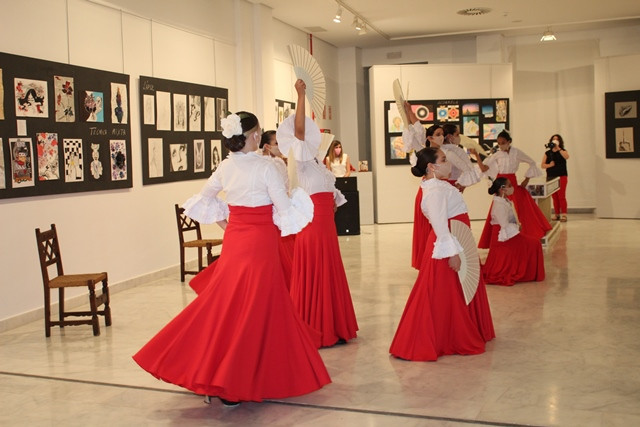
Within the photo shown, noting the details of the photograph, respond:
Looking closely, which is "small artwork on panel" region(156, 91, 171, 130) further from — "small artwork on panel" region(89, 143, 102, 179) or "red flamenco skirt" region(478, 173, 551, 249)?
"red flamenco skirt" region(478, 173, 551, 249)

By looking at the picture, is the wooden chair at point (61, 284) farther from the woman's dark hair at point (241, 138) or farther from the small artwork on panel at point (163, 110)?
the small artwork on panel at point (163, 110)

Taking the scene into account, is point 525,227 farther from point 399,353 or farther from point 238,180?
point 238,180

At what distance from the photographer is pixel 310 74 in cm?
564

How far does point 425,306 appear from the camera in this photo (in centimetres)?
534

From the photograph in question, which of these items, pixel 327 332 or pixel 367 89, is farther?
pixel 367 89

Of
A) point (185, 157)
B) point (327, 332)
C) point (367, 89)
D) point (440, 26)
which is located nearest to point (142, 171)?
point (185, 157)

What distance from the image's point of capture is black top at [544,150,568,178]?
49.2 feet

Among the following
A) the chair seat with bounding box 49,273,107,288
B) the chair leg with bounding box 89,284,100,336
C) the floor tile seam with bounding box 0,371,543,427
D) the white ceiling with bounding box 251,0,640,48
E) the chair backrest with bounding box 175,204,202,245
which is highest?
the white ceiling with bounding box 251,0,640,48

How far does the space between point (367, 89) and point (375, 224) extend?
4299 mm

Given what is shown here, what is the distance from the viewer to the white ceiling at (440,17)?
1265 cm

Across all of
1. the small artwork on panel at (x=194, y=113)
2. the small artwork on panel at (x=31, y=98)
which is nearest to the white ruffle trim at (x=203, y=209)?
the small artwork on panel at (x=31, y=98)

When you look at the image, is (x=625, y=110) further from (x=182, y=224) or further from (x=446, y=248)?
(x=446, y=248)

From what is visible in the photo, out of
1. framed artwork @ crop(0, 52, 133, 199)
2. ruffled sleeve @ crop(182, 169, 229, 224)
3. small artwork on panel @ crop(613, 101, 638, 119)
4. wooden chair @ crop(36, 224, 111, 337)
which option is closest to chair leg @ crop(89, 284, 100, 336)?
wooden chair @ crop(36, 224, 111, 337)

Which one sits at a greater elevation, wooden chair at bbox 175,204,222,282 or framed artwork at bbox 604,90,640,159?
framed artwork at bbox 604,90,640,159
